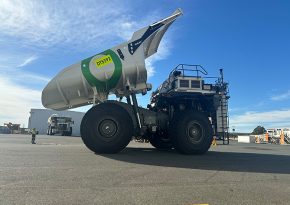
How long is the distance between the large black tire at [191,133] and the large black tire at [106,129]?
6.00ft

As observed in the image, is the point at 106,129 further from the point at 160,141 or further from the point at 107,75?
the point at 160,141

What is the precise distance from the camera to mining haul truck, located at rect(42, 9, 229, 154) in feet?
36.6

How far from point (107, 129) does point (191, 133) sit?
314 centimetres

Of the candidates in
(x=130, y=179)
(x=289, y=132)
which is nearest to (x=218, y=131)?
(x=130, y=179)

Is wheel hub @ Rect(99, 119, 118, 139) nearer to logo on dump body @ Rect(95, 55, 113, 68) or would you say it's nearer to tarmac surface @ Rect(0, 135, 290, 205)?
logo on dump body @ Rect(95, 55, 113, 68)

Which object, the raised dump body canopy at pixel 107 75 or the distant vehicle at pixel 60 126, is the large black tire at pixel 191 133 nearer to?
the raised dump body canopy at pixel 107 75

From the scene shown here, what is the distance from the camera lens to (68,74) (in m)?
12.0

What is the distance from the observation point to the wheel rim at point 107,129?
11.0 metres

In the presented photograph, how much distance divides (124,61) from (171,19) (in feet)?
8.85

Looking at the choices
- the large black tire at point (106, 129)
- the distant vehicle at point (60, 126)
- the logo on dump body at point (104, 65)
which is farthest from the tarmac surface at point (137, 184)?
the distant vehicle at point (60, 126)

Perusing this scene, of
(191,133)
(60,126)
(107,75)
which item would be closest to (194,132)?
(191,133)

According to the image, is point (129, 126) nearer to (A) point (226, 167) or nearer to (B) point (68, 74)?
(B) point (68, 74)

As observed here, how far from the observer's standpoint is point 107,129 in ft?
36.4

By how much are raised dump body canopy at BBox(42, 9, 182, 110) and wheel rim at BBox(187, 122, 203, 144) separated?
219 cm
